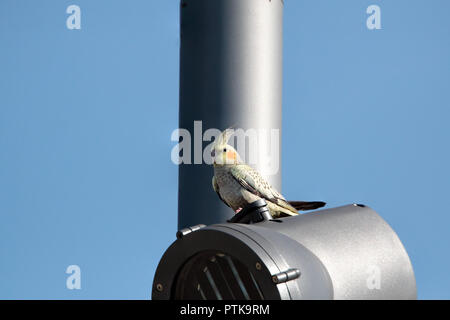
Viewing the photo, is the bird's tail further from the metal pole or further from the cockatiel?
the metal pole

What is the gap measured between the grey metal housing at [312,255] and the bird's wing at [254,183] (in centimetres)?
41

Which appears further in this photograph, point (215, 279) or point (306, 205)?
point (306, 205)

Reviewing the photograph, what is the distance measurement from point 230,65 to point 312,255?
0.71 m

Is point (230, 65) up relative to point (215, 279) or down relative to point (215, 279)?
up

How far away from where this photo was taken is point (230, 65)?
4.30 ft

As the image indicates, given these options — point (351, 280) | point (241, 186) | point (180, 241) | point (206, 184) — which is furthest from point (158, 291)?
point (206, 184)

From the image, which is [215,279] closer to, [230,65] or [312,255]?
[312,255]

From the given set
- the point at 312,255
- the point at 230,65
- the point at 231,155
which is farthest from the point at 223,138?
the point at 312,255

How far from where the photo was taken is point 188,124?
1380 millimetres

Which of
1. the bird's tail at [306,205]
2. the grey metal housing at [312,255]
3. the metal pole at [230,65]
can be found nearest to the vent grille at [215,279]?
the grey metal housing at [312,255]

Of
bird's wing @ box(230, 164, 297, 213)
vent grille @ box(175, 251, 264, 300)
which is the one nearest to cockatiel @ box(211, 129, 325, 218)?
bird's wing @ box(230, 164, 297, 213)

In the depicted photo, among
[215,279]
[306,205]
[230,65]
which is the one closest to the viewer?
[215,279]
